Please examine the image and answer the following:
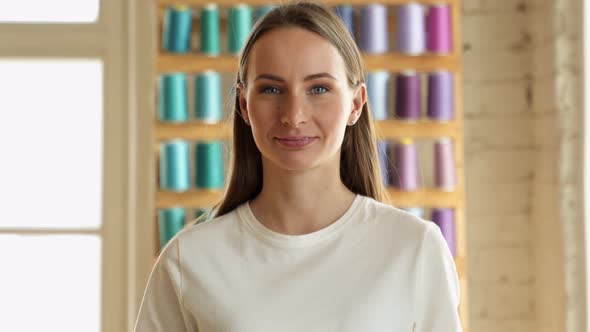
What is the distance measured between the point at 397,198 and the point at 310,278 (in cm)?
187

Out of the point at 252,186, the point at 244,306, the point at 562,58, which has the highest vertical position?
the point at 562,58

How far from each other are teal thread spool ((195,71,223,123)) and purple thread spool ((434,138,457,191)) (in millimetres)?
802

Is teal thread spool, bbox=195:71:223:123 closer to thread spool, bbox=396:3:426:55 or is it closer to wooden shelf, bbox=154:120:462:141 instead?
wooden shelf, bbox=154:120:462:141

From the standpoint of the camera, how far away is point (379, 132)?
3066 mm

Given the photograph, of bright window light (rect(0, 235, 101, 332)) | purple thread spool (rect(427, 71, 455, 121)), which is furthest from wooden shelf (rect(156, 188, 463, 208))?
bright window light (rect(0, 235, 101, 332))

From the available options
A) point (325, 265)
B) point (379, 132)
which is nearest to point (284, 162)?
point (325, 265)

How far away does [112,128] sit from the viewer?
3.30m

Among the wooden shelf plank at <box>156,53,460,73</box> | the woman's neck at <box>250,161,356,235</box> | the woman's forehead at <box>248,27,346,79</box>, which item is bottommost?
the woman's neck at <box>250,161,356,235</box>

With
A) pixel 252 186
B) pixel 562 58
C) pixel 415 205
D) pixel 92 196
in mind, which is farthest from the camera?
pixel 92 196

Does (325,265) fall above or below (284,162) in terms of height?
below

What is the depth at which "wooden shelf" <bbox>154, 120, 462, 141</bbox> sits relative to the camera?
313cm

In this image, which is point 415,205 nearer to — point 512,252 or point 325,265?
point 512,252

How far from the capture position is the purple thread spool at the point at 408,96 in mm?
3068

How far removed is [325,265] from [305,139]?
0.20 meters
